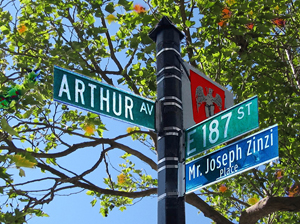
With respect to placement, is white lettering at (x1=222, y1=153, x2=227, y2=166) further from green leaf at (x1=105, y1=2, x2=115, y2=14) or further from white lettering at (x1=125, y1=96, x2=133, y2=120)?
green leaf at (x1=105, y1=2, x2=115, y2=14)

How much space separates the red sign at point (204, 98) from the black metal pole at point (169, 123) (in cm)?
31

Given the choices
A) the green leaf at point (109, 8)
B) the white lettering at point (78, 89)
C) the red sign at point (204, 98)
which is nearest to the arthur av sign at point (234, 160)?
the red sign at point (204, 98)

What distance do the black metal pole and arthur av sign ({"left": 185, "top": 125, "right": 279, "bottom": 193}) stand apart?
14 centimetres

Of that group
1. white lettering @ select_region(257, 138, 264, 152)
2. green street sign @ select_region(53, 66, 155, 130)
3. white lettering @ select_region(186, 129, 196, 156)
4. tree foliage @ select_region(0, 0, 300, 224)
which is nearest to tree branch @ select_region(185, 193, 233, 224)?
tree foliage @ select_region(0, 0, 300, 224)

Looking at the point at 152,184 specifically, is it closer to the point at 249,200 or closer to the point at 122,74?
the point at 249,200

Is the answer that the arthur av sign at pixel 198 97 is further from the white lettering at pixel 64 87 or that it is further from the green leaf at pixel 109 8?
the green leaf at pixel 109 8

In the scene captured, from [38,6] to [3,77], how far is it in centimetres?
152

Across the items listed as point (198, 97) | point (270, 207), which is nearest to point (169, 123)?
point (198, 97)

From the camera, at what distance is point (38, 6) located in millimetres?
7680

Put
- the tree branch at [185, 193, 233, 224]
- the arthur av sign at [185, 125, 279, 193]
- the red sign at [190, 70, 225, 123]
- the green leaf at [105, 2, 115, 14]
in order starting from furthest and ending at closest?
the tree branch at [185, 193, 233, 224], the green leaf at [105, 2, 115, 14], the red sign at [190, 70, 225, 123], the arthur av sign at [185, 125, 279, 193]

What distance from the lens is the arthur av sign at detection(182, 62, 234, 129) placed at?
3.62 metres

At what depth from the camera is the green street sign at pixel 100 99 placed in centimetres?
301

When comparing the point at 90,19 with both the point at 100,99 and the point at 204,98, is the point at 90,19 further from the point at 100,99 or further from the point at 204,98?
the point at 100,99

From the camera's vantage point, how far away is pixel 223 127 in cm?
311
